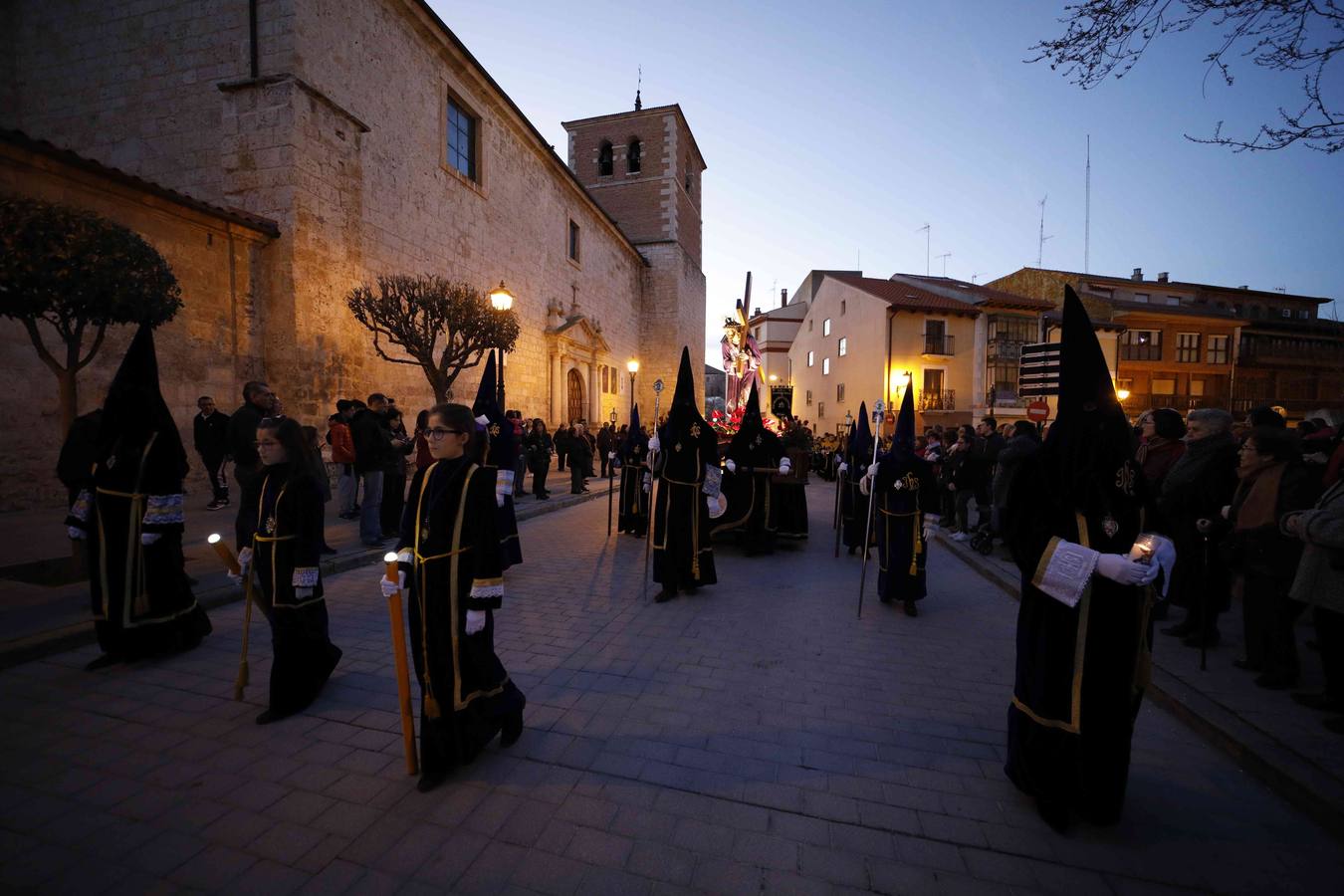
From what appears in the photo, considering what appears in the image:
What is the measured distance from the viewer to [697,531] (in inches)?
252

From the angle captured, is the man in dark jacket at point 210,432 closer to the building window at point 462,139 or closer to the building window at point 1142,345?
the building window at point 462,139

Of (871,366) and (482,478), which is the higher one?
(871,366)

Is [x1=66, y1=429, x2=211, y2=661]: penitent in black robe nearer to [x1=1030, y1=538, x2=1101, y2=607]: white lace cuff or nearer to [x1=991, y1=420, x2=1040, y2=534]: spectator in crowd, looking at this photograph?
[x1=1030, y1=538, x2=1101, y2=607]: white lace cuff

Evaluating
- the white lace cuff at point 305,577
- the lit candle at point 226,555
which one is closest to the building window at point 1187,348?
the white lace cuff at point 305,577

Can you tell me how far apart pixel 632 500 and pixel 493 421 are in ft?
11.4

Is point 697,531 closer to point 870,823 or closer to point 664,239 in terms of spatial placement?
point 870,823

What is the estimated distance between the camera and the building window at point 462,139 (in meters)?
17.2

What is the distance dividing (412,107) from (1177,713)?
18.4m

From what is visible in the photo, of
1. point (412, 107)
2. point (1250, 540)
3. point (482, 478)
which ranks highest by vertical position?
point (412, 107)

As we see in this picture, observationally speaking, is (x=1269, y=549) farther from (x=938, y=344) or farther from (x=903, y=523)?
(x=938, y=344)

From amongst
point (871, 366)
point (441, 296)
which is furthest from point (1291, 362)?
point (441, 296)

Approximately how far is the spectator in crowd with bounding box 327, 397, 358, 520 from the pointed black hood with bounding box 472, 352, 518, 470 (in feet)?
7.56

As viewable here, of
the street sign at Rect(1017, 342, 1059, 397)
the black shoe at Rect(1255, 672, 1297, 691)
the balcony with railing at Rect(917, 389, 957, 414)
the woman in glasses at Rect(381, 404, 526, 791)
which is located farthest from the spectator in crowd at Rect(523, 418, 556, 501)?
the balcony with railing at Rect(917, 389, 957, 414)

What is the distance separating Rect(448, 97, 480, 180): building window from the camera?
1717cm
